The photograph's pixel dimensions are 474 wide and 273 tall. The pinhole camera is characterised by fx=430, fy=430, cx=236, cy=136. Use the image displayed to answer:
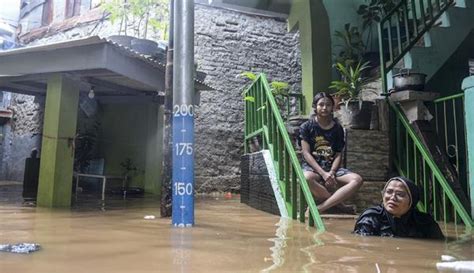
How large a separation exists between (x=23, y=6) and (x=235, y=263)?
16.9 meters

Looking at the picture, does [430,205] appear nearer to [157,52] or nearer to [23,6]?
[157,52]

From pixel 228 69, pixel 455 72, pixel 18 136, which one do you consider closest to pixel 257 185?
pixel 455 72

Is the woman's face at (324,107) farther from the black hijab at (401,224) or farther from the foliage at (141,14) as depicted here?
the foliage at (141,14)

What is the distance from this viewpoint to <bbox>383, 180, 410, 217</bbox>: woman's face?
3.35 m

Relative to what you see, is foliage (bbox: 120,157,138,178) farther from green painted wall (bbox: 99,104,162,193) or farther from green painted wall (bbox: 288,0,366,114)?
green painted wall (bbox: 288,0,366,114)

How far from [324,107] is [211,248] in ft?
9.04

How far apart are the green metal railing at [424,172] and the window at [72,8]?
1137cm

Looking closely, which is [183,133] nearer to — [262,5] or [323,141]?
[323,141]

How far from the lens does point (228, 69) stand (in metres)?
10.9

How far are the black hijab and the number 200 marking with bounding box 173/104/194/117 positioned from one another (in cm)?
176

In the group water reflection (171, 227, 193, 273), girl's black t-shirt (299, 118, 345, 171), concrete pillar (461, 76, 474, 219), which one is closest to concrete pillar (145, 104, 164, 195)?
girl's black t-shirt (299, 118, 345, 171)

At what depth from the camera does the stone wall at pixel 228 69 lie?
10391 millimetres

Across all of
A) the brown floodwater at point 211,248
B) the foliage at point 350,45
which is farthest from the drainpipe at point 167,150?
the foliage at point 350,45

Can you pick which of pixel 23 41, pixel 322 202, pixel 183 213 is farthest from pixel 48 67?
pixel 23 41
